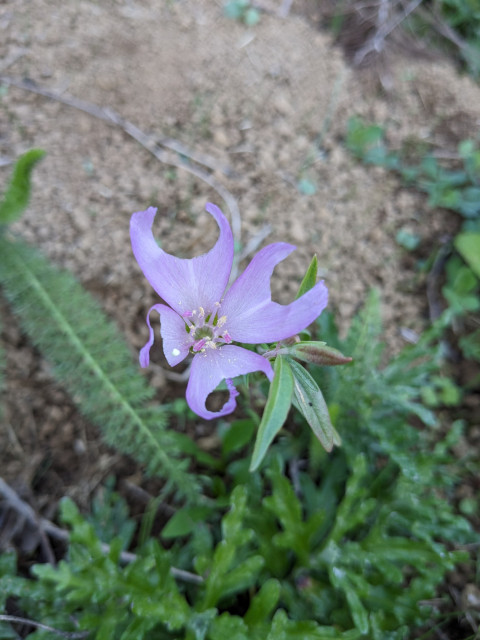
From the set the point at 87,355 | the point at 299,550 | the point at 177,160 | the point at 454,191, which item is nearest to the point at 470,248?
the point at 454,191

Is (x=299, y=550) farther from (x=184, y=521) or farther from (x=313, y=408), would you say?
(x=313, y=408)

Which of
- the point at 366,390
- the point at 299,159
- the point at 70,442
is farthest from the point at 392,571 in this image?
the point at 299,159

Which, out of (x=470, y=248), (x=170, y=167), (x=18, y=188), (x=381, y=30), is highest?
(x=381, y=30)

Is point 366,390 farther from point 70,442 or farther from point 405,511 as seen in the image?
point 70,442

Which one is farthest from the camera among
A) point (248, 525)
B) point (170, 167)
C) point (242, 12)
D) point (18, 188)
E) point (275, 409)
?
point (242, 12)

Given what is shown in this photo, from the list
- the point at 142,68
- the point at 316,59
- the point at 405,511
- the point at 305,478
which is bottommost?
the point at 305,478

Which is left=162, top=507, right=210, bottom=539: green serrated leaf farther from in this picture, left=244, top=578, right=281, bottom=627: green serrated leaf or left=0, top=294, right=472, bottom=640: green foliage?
left=244, top=578, right=281, bottom=627: green serrated leaf

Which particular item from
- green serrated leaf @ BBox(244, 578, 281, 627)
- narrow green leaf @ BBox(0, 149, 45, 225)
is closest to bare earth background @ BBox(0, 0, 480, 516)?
narrow green leaf @ BBox(0, 149, 45, 225)

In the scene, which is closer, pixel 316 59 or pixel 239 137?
pixel 239 137
